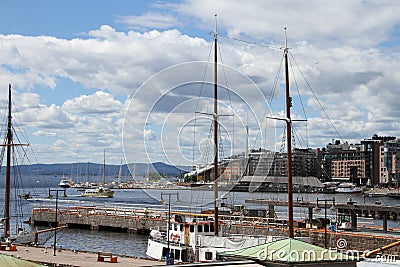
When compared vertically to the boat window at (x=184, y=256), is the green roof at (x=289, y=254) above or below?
above

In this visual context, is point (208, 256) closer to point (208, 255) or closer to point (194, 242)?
point (208, 255)

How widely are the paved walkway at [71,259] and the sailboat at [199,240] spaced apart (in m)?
2.06

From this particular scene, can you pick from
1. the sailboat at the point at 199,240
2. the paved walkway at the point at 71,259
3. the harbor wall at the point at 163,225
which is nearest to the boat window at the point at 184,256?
the sailboat at the point at 199,240

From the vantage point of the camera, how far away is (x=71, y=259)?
166ft

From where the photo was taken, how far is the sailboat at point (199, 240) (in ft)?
162

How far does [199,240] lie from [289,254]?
29.2 meters

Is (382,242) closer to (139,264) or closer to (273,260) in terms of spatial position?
(139,264)

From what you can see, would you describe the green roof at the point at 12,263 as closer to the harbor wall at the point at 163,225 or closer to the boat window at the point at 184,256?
the boat window at the point at 184,256

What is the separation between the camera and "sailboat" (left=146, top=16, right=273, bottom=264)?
162 ft

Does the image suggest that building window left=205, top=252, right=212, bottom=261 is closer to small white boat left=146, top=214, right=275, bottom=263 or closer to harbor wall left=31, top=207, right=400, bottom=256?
small white boat left=146, top=214, right=275, bottom=263

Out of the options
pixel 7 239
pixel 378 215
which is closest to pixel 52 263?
pixel 7 239

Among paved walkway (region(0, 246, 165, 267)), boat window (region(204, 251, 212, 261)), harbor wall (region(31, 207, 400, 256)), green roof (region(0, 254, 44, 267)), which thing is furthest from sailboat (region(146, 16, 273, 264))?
green roof (region(0, 254, 44, 267))

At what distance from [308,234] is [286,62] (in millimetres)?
22948

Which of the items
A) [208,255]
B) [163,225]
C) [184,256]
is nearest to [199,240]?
[184,256]
